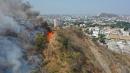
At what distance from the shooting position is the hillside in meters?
10.6

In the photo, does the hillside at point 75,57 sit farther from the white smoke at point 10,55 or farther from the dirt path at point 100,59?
the white smoke at point 10,55

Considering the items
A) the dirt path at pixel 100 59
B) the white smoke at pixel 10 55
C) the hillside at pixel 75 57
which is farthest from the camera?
the dirt path at pixel 100 59

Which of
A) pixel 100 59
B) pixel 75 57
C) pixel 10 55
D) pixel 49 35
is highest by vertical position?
pixel 49 35

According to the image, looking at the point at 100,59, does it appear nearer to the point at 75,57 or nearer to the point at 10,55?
the point at 75,57

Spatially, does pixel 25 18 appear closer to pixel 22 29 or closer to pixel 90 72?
pixel 22 29

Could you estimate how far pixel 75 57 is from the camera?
11.0 m

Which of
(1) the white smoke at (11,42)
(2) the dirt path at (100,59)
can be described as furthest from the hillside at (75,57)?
(1) the white smoke at (11,42)

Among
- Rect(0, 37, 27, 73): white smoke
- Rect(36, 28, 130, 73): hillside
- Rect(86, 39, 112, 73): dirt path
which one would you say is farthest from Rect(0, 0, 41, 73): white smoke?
Rect(86, 39, 112, 73): dirt path

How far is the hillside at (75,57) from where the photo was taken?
34.9 ft

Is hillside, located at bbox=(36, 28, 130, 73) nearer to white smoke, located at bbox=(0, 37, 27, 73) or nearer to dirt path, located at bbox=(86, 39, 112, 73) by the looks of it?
dirt path, located at bbox=(86, 39, 112, 73)

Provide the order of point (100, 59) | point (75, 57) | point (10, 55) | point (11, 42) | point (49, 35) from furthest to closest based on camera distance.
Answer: point (100, 59), point (49, 35), point (75, 57), point (11, 42), point (10, 55)

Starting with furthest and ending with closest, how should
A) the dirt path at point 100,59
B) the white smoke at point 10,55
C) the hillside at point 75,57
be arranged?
the dirt path at point 100,59, the hillside at point 75,57, the white smoke at point 10,55

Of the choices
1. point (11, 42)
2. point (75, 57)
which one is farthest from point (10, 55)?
point (75, 57)

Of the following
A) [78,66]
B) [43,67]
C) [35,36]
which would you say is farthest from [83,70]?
[35,36]
